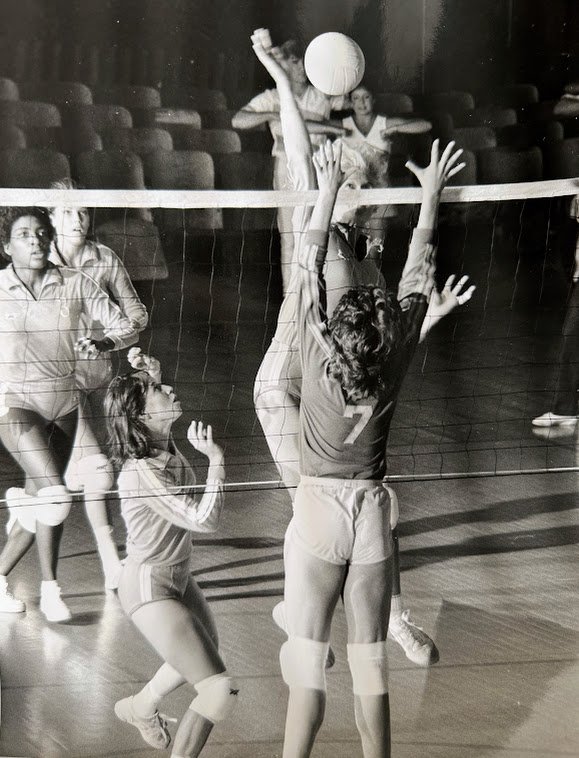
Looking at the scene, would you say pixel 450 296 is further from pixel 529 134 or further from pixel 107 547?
pixel 107 547

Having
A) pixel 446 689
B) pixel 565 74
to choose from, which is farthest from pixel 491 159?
pixel 446 689

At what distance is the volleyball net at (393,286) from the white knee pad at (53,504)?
76 millimetres

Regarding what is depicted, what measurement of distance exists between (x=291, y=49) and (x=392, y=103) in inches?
10.0

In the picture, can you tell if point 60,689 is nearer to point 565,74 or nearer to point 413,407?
point 413,407

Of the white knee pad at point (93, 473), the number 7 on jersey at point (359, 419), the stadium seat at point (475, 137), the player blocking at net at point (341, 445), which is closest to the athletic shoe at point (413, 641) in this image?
the player blocking at net at point (341, 445)

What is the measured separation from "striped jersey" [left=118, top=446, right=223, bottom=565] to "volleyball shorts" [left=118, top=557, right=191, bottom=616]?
0.05ft

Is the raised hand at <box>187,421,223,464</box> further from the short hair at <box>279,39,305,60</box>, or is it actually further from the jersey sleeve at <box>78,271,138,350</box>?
the short hair at <box>279,39,305,60</box>

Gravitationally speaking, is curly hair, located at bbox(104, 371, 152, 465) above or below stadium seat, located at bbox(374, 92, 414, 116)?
below

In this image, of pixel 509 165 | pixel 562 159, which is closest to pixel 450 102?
pixel 509 165

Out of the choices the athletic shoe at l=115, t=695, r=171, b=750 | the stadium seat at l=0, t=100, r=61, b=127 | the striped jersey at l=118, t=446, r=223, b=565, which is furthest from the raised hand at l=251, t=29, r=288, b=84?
the athletic shoe at l=115, t=695, r=171, b=750

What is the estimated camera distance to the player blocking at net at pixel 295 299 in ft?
6.91

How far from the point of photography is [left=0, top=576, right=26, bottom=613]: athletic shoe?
226cm

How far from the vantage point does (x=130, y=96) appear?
2.08m

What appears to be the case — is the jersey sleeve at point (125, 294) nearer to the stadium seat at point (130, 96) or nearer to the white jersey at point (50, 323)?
the white jersey at point (50, 323)
